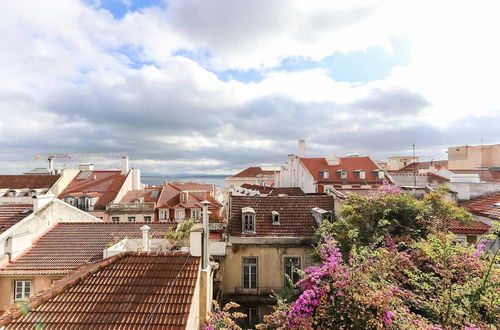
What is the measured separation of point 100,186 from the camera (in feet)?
126

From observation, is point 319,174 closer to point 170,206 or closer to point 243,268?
point 170,206

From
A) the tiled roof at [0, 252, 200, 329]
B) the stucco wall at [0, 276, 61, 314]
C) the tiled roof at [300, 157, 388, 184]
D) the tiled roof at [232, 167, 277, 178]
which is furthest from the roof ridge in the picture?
the tiled roof at [232, 167, 277, 178]

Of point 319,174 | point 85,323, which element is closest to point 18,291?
point 85,323

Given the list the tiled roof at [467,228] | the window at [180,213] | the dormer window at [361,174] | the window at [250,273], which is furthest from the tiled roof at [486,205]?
the window at [180,213]

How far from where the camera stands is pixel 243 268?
53.8ft

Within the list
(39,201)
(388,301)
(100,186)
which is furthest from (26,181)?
(388,301)

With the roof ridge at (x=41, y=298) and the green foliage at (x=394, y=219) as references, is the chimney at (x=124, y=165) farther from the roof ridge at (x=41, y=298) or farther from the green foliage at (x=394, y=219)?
the roof ridge at (x=41, y=298)

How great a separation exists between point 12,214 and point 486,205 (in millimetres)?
30376

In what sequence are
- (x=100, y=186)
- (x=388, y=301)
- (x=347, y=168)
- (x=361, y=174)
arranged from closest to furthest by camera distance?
(x=388, y=301) → (x=100, y=186) → (x=361, y=174) → (x=347, y=168)

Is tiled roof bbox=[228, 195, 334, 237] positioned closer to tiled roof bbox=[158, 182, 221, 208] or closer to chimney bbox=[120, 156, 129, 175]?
tiled roof bbox=[158, 182, 221, 208]

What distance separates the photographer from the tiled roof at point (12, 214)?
17141 millimetres

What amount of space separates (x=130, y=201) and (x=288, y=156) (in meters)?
25.7

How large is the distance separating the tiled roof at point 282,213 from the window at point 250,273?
5.32 feet

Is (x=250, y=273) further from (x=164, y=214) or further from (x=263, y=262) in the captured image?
(x=164, y=214)
